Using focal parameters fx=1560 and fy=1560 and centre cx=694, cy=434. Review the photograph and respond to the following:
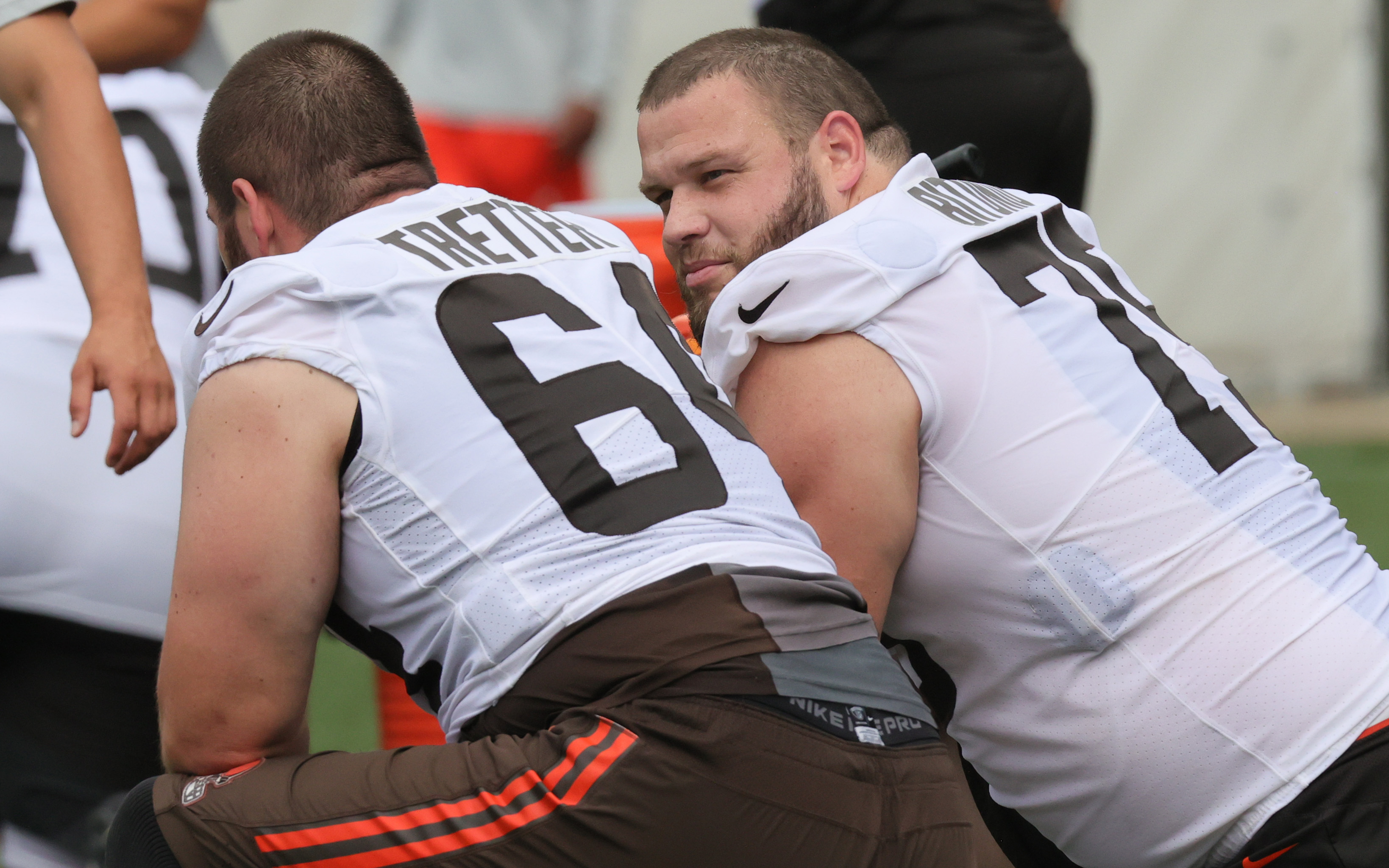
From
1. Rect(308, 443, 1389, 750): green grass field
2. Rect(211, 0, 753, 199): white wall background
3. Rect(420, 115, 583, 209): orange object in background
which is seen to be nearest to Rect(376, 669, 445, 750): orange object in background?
Rect(308, 443, 1389, 750): green grass field

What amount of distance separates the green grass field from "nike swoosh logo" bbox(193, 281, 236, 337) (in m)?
0.74

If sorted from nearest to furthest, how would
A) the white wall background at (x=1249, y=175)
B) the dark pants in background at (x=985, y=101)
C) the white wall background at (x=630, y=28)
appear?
the dark pants in background at (x=985, y=101)
the white wall background at (x=630, y=28)
the white wall background at (x=1249, y=175)

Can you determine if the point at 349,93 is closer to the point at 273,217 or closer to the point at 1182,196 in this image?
the point at 273,217

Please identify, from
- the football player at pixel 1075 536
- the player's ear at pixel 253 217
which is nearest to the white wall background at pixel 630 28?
the player's ear at pixel 253 217

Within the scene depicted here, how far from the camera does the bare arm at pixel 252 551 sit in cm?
159

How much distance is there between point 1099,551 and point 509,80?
302 cm

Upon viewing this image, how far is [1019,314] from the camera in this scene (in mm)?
1849

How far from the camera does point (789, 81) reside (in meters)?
2.17

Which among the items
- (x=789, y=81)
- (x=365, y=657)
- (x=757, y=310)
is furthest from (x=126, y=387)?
(x=365, y=657)

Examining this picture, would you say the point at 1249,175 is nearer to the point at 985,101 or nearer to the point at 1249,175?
the point at 1249,175

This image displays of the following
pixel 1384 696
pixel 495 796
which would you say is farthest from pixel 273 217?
pixel 1384 696

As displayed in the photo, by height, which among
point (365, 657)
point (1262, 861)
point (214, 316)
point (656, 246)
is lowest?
point (365, 657)

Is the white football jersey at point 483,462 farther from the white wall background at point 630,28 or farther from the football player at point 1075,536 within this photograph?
the white wall background at point 630,28

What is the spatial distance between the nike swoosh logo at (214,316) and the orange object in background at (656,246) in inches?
32.0
